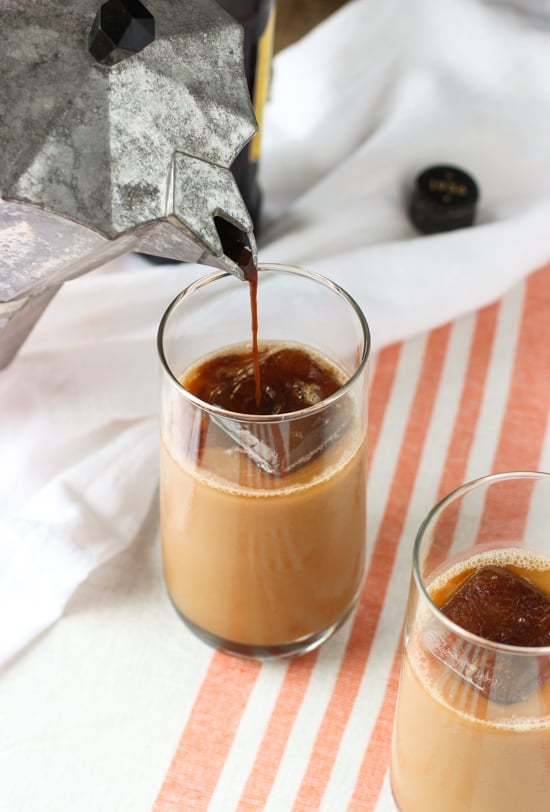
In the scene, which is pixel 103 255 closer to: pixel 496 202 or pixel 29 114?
pixel 29 114

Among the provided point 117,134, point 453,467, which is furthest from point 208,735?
point 117,134

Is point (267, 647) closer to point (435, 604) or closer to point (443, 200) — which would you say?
point (435, 604)

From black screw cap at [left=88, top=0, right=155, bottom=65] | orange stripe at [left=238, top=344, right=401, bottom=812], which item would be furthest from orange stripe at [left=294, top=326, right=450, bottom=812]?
black screw cap at [left=88, top=0, right=155, bottom=65]

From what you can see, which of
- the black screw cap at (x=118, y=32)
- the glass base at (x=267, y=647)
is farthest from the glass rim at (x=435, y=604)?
the black screw cap at (x=118, y=32)

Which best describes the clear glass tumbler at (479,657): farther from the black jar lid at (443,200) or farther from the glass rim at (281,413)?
the black jar lid at (443,200)

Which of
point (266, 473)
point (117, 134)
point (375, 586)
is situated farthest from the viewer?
point (375, 586)

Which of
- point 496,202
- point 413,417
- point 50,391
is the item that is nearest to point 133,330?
point 50,391

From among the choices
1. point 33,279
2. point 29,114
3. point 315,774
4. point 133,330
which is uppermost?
point 29,114
